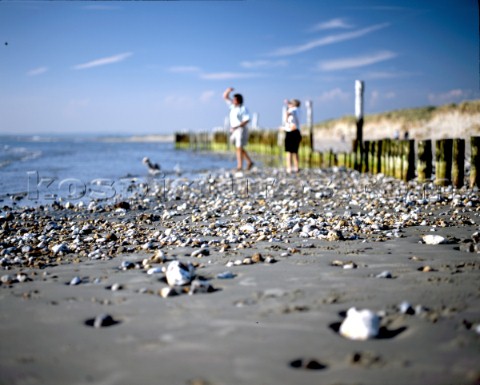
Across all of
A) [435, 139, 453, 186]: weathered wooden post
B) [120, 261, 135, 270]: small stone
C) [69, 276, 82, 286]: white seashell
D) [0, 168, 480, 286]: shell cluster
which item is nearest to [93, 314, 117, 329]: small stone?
[0, 168, 480, 286]: shell cluster

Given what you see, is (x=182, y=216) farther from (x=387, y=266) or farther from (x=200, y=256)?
(x=387, y=266)

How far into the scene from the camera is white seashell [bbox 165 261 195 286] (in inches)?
132

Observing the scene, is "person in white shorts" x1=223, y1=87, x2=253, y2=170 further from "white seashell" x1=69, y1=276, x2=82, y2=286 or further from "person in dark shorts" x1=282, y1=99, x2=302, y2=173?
"white seashell" x1=69, y1=276, x2=82, y2=286

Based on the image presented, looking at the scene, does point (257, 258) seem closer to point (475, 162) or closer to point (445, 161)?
point (475, 162)

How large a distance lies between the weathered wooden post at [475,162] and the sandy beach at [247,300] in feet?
8.25

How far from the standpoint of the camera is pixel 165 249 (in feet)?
15.4

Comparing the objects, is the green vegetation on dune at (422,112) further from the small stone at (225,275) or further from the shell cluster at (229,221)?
the small stone at (225,275)

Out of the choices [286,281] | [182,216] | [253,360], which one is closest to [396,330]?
[253,360]

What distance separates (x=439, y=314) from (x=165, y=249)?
2961mm

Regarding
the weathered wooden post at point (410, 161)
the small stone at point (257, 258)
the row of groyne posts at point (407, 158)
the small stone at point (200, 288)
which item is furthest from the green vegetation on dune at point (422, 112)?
the small stone at point (200, 288)

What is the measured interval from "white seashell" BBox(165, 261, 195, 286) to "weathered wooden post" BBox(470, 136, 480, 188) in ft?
22.9

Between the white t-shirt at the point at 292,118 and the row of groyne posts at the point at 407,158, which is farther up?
the white t-shirt at the point at 292,118

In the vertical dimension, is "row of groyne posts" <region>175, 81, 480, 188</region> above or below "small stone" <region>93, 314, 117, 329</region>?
above

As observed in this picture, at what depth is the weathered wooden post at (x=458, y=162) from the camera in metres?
8.62
